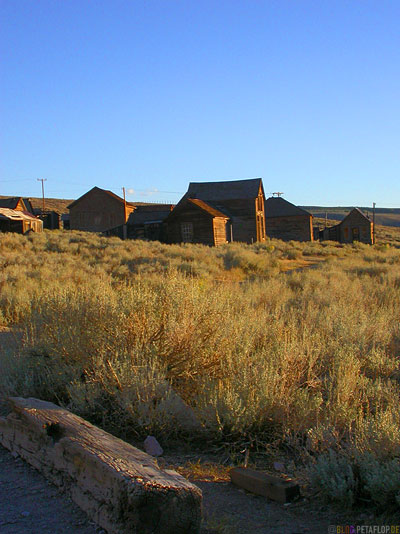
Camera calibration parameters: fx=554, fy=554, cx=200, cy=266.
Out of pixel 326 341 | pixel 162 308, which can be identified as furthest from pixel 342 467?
pixel 326 341

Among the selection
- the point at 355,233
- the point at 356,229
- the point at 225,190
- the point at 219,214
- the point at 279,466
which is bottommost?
the point at 279,466

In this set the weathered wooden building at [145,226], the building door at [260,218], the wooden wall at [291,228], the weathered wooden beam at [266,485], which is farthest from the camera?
the wooden wall at [291,228]

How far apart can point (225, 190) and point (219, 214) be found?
514cm

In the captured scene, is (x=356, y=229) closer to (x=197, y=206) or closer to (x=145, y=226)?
(x=197, y=206)

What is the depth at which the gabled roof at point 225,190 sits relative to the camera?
1709 inches

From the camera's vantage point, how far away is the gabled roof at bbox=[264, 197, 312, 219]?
52344 millimetres

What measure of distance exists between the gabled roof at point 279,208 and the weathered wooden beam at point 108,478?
49545mm

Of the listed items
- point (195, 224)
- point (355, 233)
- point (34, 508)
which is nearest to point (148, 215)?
point (195, 224)

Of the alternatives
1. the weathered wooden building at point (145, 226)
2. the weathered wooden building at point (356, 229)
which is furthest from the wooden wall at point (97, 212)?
the weathered wooden building at point (356, 229)

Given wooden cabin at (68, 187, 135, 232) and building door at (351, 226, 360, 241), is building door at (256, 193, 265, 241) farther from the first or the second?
building door at (351, 226, 360, 241)

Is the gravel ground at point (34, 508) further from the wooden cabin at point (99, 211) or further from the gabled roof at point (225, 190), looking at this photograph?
the wooden cabin at point (99, 211)

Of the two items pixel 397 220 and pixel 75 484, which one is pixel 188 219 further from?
pixel 397 220

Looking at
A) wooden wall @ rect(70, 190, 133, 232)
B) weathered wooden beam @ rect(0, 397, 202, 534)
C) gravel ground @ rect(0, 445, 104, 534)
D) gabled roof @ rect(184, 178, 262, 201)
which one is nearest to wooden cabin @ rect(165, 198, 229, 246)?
gabled roof @ rect(184, 178, 262, 201)

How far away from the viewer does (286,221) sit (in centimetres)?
5206
